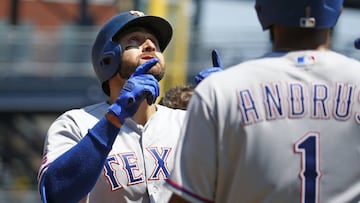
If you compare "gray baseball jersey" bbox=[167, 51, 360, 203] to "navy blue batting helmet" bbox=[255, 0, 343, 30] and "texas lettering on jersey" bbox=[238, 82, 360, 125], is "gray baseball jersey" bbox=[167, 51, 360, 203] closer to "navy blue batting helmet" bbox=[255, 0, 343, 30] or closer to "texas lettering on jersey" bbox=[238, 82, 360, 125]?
"texas lettering on jersey" bbox=[238, 82, 360, 125]

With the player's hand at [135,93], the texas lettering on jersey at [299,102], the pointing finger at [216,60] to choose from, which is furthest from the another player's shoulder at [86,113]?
the texas lettering on jersey at [299,102]

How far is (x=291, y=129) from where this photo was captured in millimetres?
3443

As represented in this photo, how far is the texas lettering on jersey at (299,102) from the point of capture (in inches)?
135

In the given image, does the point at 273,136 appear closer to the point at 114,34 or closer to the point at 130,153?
the point at 130,153

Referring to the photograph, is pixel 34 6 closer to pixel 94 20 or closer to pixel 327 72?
pixel 94 20

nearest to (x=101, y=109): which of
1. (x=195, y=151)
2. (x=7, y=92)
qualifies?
(x=195, y=151)

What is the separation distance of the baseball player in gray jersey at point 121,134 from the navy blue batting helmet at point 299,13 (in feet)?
3.03

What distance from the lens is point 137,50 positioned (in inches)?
190

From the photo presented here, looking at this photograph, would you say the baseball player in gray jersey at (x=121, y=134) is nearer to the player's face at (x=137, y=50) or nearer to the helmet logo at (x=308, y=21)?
the player's face at (x=137, y=50)

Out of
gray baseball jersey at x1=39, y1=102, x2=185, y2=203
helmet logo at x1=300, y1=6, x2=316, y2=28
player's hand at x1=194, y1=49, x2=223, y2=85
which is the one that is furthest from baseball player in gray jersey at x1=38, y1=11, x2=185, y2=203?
helmet logo at x1=300, y1=6, x2=316, y2=28

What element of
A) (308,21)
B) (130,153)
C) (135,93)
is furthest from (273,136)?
(130,153)

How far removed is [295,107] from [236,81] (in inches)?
8.1

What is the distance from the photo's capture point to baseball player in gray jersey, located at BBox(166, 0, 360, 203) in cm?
341

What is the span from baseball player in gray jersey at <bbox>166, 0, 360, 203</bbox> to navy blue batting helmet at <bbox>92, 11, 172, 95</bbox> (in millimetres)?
1417
